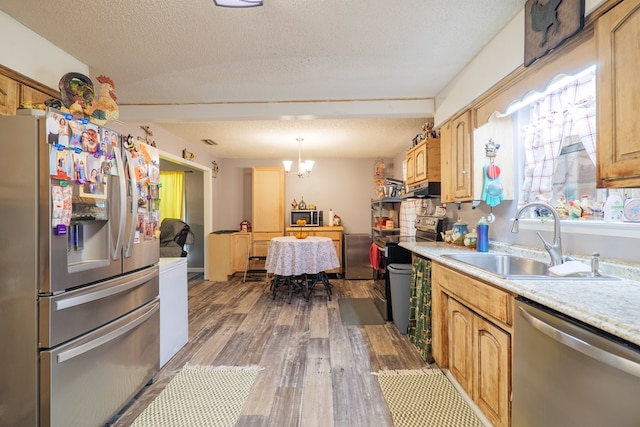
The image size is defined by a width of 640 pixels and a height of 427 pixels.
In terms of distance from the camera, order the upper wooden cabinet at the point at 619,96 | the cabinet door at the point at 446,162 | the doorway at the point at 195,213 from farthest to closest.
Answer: the doorway at the point at 195,213
the cabinet door at the point at 446,162
the upper wooden cabinet at the point at 619,96

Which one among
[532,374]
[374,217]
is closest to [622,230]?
[532,374]

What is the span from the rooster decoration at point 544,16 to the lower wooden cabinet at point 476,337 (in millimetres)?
1324

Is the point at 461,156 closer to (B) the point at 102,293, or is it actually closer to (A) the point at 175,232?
(B) the point at 102,293

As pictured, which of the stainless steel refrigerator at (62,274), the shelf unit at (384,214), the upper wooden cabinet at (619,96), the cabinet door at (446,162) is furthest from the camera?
the shelf unit at (384,214)

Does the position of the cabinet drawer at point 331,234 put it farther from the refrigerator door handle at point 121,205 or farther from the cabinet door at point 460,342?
the refrigerator door handle at point 121,205

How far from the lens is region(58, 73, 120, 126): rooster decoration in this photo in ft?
5.65

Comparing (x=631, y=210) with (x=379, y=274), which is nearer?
(x=631, y=210)

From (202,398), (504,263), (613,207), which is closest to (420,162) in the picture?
(504,263)

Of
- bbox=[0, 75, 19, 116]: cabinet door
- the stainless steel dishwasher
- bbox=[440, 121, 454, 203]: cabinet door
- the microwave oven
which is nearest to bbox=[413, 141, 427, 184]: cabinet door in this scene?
bbox=[440, 121, 454, 203]: cabinet door

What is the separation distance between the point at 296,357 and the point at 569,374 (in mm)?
1871

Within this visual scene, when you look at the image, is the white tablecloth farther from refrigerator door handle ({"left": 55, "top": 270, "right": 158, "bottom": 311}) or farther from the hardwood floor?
Result: refrigerator door handle ({"left": 55, "top": 270, "right": 158, "bottom": 311})

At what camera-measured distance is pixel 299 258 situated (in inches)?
150

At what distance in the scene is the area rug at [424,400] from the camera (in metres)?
→ 1.63

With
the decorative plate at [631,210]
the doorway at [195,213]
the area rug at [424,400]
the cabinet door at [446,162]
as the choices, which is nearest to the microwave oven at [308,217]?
the doorway at [195,213]
